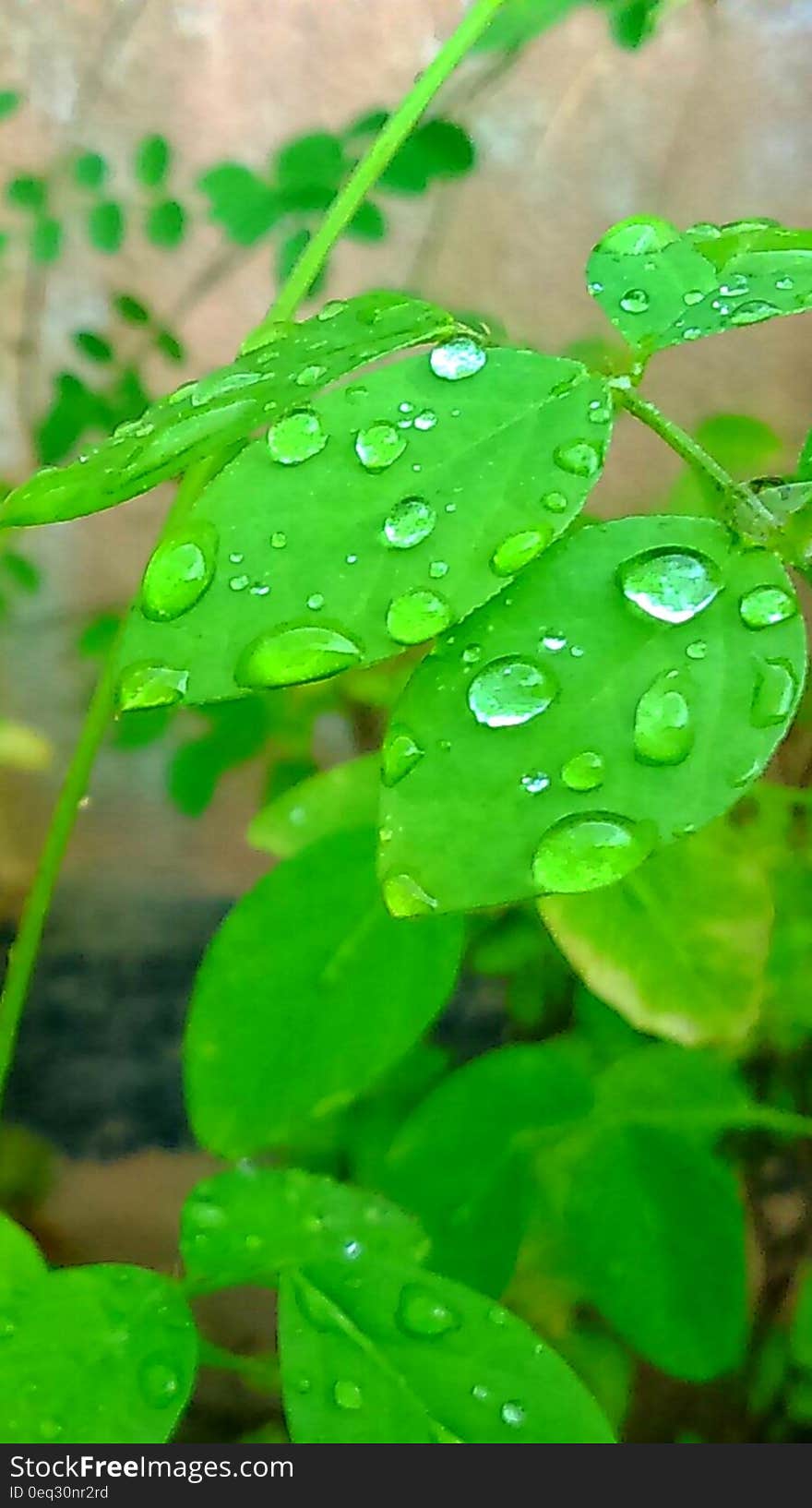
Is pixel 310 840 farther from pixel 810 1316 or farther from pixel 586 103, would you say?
pixel 586 103

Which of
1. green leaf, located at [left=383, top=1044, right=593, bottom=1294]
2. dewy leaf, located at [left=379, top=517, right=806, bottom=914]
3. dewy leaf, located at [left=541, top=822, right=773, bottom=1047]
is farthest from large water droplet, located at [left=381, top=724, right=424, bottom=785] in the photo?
green leaf, located at [left=383, top=1044, right=593, bottom=1294]

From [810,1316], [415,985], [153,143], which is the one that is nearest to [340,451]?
[415,985]

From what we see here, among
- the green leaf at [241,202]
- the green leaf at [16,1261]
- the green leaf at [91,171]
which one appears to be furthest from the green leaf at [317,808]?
the green leaf at [91,171]

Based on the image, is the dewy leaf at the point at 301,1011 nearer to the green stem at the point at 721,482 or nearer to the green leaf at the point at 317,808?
the green leaf at the point at 317,808

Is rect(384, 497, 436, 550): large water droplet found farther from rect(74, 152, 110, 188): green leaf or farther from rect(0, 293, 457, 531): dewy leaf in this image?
rect(74, 152, 110, 188): green leaf

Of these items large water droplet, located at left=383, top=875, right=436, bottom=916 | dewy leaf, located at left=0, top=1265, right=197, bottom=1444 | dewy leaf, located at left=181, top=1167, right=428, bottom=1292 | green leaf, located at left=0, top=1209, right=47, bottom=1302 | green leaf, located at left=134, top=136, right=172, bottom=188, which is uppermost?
→ green leaf, located at left=134, top=136, right=172, bottom=188

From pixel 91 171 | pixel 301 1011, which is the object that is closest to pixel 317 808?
pixel 301 1011
